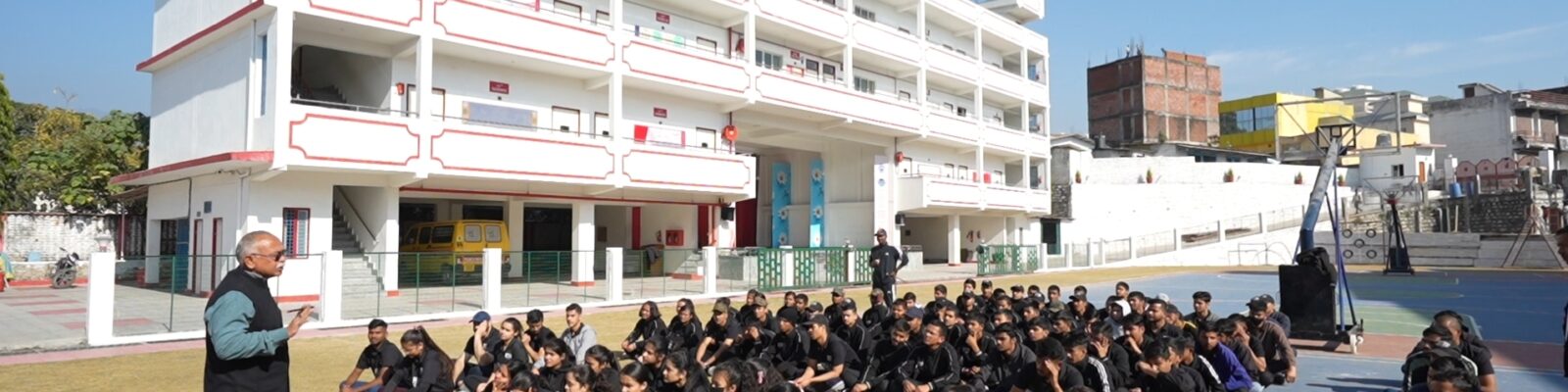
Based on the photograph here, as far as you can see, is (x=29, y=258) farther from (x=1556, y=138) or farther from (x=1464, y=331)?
(x=1556, y=138)

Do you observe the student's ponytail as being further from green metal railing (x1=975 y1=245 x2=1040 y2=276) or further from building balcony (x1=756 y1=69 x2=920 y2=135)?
green metal railing (x1=975 y1=245 x2=1040 y2=276)

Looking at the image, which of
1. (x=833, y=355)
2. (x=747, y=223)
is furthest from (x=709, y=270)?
(x=747, y=223)

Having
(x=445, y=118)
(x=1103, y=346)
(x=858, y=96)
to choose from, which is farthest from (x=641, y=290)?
(x=1103, y=346)

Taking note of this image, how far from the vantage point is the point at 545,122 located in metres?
23.2

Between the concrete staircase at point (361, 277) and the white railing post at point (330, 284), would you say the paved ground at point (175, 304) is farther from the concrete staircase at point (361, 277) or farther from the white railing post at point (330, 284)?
the white railing post at point (330, 284)

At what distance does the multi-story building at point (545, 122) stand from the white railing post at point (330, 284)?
4.51ft

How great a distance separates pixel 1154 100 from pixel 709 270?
52.7m

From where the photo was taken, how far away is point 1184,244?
143 feet

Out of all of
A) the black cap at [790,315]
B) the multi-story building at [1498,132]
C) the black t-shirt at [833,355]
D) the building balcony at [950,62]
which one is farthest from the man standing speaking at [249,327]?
the multi-story building at [1498,132]

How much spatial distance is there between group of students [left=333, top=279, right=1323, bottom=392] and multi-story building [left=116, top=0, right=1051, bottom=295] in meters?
8.49

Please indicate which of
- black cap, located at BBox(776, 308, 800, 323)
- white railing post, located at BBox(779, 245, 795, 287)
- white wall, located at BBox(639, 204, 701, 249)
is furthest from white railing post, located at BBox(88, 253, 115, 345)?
white wall, located at BBox(639, 204, 701, 249)

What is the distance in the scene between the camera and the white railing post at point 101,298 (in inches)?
512

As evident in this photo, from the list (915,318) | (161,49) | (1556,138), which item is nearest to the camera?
(915,318)

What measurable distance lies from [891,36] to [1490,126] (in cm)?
4262
